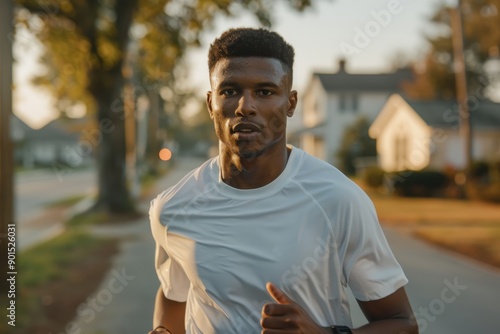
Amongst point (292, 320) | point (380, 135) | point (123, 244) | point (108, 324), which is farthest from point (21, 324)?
point (380, 135)

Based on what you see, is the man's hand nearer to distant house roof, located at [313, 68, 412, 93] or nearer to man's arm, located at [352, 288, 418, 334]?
man's arm, located at [352, 288, 418, 334]

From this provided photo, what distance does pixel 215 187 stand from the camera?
8.27ft

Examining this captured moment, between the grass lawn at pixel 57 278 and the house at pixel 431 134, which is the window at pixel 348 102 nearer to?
the house at pixel 431 134

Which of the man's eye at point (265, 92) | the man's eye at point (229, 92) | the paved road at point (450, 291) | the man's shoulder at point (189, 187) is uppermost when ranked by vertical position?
the man's eye at point (229, 92)

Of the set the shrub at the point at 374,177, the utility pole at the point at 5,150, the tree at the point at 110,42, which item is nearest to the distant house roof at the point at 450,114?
the shrub at the point at 374,177

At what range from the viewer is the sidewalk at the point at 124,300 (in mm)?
7691

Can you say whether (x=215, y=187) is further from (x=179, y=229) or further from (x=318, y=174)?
(x=318, y=174)

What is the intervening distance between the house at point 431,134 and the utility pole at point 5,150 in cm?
2406

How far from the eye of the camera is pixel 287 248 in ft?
7.34

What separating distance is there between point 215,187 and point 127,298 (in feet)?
23.3

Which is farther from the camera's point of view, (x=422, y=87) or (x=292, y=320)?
(x=422, y=87)

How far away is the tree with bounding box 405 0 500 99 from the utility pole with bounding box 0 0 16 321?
3865 centimetres

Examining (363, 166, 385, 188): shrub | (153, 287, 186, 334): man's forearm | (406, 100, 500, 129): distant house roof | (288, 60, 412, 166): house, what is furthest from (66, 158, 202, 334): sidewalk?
(288, 60, 412, 166): house

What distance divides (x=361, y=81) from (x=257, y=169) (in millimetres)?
50907
